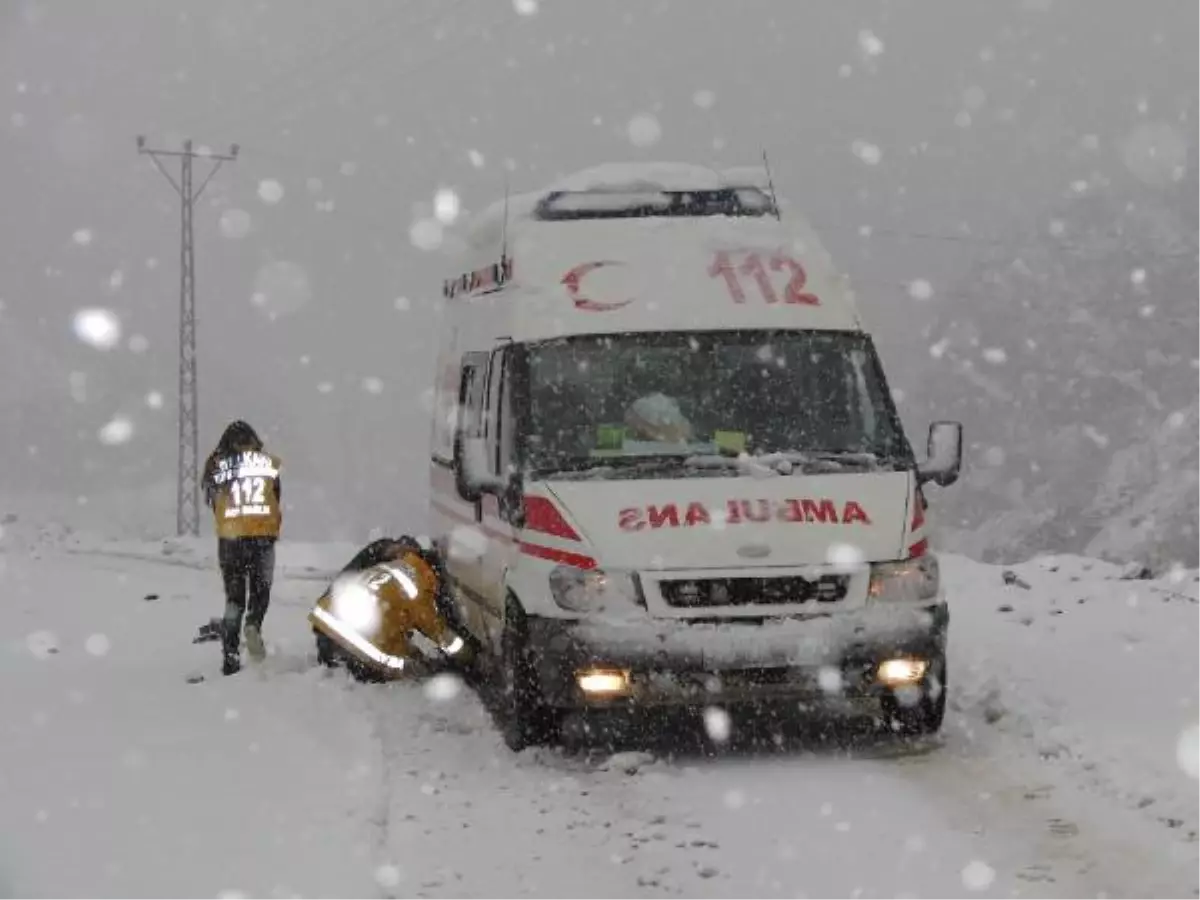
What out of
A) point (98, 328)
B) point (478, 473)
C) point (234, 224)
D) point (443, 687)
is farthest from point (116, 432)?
point (478, 473)

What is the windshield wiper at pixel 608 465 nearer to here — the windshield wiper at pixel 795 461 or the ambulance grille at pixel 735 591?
the windshield wiper at pixel 795 461

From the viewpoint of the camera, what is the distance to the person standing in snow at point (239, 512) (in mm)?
11734

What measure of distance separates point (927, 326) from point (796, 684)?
196ft

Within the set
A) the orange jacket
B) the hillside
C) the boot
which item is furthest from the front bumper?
the hillside

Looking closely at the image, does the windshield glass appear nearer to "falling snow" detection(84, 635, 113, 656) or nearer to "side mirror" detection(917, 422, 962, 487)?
"side mirror" detection(917, 422, 962, 487)

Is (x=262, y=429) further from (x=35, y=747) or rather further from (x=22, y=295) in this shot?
(x=35, y=747)

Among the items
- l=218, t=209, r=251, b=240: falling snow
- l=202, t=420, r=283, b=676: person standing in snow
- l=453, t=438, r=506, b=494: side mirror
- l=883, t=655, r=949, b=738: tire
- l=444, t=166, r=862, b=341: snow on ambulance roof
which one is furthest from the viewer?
l=218, t=209, r=251, b=240: falling snow

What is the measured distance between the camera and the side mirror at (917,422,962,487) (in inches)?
353

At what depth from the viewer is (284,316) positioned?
119688 mm

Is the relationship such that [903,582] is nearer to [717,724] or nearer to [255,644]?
[717,724]

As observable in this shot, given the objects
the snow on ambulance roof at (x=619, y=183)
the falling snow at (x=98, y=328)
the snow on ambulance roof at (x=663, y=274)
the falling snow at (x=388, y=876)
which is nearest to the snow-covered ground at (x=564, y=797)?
the falling snow at (x=388, y=876)

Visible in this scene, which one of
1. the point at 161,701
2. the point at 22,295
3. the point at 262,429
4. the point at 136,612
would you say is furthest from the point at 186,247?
the point at 22,295

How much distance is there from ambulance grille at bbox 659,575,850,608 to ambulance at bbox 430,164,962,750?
0.03 ft

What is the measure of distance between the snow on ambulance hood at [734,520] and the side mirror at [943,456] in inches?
21.3
